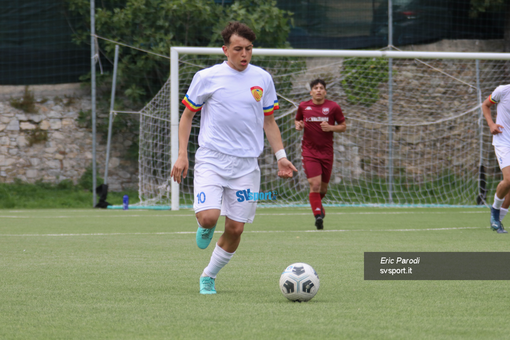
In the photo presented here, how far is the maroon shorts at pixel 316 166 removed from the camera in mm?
9297

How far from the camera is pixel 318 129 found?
31.1 ft

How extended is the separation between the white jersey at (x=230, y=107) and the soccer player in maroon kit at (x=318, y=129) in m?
Result: 4.87

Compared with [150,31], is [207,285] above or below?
below

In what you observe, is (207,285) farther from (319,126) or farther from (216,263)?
(319,126)

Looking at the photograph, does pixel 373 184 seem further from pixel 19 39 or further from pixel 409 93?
pixel 19 39

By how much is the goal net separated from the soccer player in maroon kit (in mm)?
4672

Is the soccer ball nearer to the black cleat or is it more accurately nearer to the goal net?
the black cleat

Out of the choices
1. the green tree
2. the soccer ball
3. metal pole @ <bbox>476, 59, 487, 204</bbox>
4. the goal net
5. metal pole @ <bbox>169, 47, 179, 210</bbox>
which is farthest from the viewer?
the green tree

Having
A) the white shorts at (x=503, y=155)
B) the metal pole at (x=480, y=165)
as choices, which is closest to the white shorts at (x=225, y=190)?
the white shorts at (x=503, y=155)

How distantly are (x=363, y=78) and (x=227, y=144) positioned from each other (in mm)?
11127

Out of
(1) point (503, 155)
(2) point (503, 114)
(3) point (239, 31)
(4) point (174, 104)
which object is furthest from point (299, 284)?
(4) point (174, 104)

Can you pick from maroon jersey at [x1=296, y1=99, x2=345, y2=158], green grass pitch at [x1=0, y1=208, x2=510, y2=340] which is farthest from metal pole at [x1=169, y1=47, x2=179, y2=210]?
green grass pitch at [x1=0, y1=208, x2=510, y2=340]

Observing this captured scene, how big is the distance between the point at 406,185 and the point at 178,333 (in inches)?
495

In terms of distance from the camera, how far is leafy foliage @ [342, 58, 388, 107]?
14.9m
